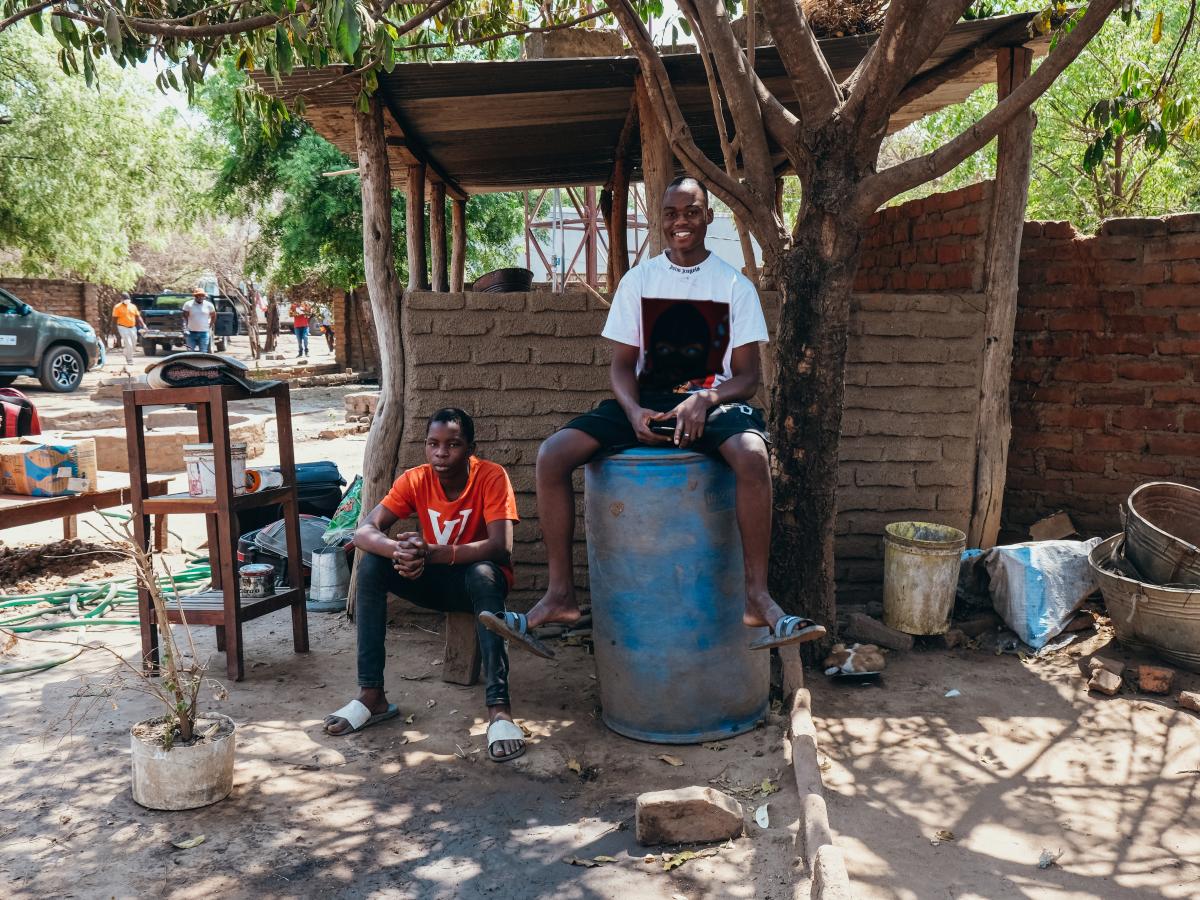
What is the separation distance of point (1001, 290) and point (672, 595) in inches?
113

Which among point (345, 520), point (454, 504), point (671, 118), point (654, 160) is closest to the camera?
point (454, 504)

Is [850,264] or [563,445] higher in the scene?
[850,264]

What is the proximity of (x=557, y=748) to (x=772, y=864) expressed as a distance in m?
1.12

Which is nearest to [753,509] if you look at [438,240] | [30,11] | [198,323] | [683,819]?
[683,819]

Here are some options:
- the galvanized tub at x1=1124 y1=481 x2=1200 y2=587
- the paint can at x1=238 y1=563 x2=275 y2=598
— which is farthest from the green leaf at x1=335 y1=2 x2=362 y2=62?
the galvanized tub at x1=1124 y1=481 x2=1200 y2=587

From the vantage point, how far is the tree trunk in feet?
13.8

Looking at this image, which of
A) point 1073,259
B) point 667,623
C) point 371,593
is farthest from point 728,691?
point 1073,259

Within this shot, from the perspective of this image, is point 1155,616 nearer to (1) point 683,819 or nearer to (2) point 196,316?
(1) point 683,819

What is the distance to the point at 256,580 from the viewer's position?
468 cm

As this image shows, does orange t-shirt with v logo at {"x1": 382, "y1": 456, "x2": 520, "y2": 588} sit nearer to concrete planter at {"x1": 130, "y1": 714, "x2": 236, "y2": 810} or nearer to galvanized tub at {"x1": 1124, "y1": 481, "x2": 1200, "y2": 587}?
concrete planter at {"x1": 130, "y1": 714, "x2": 236, "y2": 810}

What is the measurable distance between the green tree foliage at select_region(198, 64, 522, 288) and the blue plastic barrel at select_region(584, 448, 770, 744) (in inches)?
528

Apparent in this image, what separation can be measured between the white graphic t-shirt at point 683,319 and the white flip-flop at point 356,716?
5.70 ft

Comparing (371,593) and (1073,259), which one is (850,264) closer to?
(1073,259)

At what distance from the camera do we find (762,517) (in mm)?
3527
